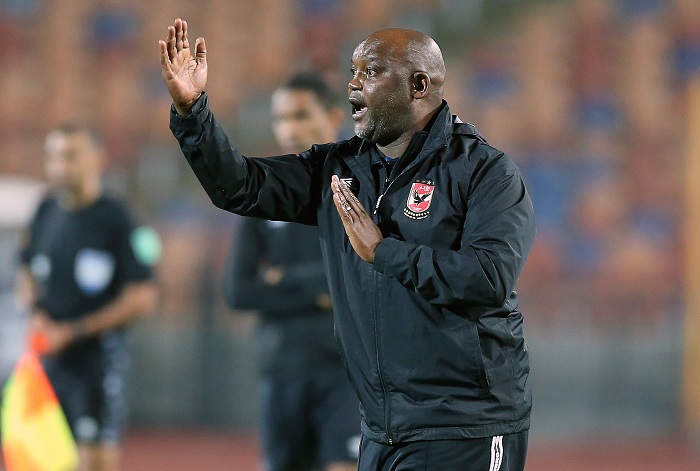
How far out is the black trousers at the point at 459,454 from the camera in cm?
262

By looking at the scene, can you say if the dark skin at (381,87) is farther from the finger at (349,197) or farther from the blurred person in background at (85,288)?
the blurred person in background at (85,288)

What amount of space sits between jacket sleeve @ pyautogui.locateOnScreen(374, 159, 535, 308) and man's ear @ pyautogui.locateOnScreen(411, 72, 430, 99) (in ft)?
0.97

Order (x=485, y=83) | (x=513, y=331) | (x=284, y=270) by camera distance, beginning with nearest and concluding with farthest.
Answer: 1. (x=513, y=331)
2. (x=284, y=270)
3. (x=485, y=83)

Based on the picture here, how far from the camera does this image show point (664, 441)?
8.59 meters

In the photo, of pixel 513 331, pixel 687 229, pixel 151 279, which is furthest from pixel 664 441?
pixel 513 331

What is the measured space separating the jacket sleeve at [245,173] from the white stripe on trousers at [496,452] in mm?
779

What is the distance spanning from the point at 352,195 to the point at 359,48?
38cm

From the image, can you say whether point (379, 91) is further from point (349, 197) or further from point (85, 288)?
point (85, 288)

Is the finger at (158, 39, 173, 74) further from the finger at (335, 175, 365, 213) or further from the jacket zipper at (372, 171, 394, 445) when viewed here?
the jacket zipper at (372, 171, 394, 445)

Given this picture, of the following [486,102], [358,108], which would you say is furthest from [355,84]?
[486,102]

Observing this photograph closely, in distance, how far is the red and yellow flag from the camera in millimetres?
4762

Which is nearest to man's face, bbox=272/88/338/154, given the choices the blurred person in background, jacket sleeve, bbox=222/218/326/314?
jacket sleeve, bbox=222/218/326/314

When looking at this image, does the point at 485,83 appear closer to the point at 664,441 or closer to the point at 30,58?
the point at 664,441

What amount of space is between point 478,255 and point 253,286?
79.4 inches
